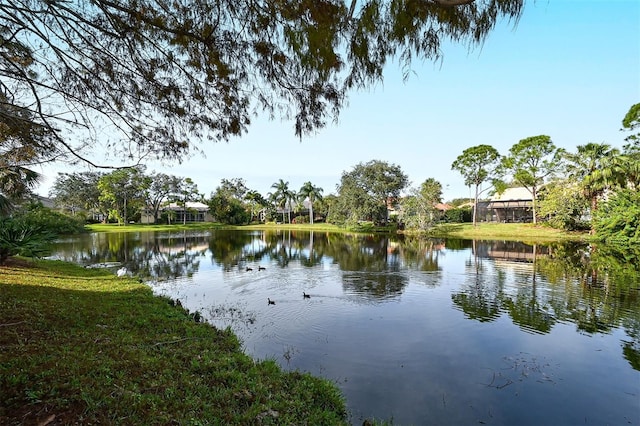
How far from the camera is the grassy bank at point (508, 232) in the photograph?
1211 inches

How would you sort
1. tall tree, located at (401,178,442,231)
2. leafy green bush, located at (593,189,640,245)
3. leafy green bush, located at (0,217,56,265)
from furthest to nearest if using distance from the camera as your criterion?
tall tree, located at (401,178,442,231)
leafy green bush, located at (593,189,640,245)
leafy green bush, located at (0,217,56,265)

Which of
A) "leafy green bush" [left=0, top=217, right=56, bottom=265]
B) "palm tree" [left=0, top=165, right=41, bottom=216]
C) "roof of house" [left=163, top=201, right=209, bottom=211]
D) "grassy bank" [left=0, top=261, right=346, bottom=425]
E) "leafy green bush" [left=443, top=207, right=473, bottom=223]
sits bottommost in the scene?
"grassy bank" [left=0, top=261, right=346, bottom=425]

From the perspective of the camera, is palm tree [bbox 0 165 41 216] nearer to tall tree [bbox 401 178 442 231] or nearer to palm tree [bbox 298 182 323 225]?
tall tree [bbox 401 178 442 231]

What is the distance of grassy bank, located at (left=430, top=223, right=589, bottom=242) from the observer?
30.8 m

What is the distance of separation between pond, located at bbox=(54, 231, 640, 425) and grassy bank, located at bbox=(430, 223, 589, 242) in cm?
1664

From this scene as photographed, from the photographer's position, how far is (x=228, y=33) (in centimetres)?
423

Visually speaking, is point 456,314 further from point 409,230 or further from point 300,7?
point 409,230

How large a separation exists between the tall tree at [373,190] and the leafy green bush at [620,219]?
2257 cm

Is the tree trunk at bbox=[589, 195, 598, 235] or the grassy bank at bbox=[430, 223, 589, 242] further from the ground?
the tree trunk at bbox=[589, 195, 598, 235]

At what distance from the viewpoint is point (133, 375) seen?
4.07 meters

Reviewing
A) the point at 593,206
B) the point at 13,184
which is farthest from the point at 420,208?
the point at 13,184

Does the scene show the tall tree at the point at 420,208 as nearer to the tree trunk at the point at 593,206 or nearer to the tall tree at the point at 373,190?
the tall tree at the point at 373,190

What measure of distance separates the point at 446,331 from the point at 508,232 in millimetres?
31537

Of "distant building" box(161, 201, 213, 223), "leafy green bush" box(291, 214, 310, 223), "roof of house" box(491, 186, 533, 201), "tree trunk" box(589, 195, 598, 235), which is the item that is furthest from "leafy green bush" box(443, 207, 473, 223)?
"distant building" box(161, 201, 213, 223)
